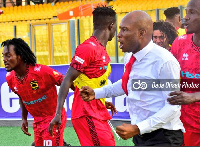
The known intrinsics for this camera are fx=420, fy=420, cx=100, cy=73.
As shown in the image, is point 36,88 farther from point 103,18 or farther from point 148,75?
point 148,75

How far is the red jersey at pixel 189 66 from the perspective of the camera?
3.66m

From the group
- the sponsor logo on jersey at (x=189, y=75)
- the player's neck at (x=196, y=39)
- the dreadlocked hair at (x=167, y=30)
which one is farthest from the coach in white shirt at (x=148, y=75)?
the dreadlocked hair at (x=167, y=30)

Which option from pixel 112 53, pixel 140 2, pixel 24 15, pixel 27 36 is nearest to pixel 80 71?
pixel 112 53

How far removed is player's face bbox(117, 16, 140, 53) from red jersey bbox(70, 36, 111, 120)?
3.93 ft

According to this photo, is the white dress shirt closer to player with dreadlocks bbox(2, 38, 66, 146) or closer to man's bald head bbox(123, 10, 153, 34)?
man's bald head bbox(123, 10, 153, 34)

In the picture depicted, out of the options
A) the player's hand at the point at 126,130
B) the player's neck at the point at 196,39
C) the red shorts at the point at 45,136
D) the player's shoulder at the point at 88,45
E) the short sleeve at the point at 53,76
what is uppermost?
the player's neck at the point at 196,39

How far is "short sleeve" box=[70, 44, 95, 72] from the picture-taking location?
4.12 m

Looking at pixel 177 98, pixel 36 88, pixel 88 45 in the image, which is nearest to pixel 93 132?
pixel 88 45

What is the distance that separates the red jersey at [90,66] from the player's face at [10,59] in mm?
946

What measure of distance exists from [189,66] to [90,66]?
106 centimetres

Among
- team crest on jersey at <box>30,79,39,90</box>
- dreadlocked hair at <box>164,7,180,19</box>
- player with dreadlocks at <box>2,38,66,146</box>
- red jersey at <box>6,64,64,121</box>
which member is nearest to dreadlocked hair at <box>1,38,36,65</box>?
player with dreadlocks at <box>2,38,66,146</box>

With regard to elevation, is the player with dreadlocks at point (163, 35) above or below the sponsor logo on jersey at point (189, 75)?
above

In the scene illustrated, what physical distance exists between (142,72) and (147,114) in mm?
294

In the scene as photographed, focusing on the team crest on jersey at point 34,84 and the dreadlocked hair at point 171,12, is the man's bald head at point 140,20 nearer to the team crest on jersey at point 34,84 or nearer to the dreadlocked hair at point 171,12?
the team crest on jersey at point 34,84
